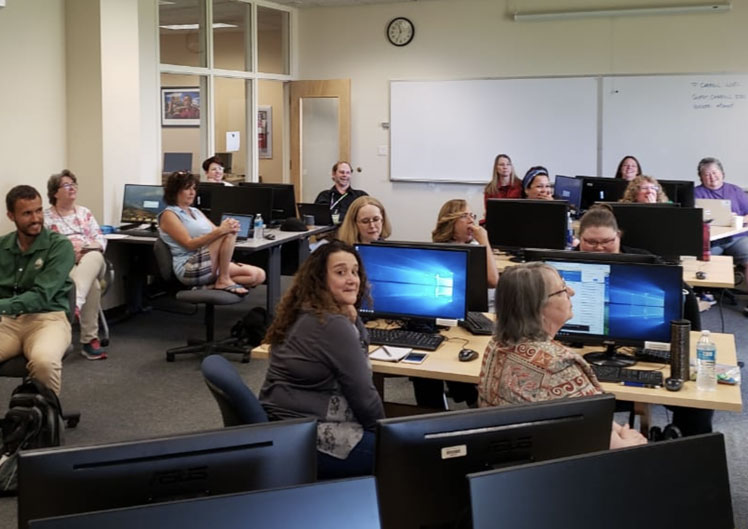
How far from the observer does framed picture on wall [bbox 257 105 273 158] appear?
998cm

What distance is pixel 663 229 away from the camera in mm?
4906

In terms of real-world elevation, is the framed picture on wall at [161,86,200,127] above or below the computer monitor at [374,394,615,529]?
above

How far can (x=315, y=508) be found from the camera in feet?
3.58

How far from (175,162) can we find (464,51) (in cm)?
332

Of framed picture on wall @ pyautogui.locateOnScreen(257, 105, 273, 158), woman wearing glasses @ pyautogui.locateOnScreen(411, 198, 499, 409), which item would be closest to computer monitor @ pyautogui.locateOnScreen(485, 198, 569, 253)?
woman wearing glasses @ pyautogui.locateOnScreen(411, 198, 499, 409)

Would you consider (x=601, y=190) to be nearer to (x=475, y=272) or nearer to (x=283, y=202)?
(x=283, y=202)

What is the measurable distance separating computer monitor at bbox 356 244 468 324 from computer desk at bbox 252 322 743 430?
13 centimetres

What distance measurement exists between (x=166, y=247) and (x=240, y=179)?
3.91 m

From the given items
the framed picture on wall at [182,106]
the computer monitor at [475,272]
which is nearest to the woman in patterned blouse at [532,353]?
the computer monitor at [475,272]

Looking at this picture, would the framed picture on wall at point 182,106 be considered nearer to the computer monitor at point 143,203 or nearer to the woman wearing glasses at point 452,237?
the computer monitor at point 143,203

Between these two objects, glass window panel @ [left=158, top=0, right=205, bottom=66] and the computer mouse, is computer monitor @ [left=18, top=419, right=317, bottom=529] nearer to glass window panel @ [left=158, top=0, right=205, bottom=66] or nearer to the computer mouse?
the computer mouse

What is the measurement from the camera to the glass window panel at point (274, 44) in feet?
31.6

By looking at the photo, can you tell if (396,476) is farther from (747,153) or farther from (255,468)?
(747,153)

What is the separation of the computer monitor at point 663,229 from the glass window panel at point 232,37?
5422 millimetres
